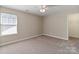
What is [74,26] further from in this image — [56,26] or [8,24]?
[8,24]

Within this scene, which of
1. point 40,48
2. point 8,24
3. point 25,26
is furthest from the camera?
point 25,26

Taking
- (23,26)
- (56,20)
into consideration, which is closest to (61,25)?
(56,20)

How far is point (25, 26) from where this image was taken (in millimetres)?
4473

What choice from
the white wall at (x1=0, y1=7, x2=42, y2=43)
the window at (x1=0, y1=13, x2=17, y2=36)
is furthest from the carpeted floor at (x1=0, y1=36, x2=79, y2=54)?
the window at (x1=0, y1=13, x2=17, y2=36)

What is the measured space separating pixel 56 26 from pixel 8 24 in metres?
3.16

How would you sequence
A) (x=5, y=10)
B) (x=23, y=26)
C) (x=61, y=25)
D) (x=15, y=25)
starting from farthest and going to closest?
(x=61, y=25)
(x=23, y=26)
(x=15, y=25)
(x=5, y=10)

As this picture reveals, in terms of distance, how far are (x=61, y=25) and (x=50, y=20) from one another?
1.04 metres

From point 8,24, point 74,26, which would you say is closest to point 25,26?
point 8,24

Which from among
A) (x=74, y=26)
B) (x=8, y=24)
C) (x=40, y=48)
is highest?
(x=8, y=24)

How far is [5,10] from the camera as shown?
130 inches

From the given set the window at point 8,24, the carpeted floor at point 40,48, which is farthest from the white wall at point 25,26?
the carpeted floor at point 40,48

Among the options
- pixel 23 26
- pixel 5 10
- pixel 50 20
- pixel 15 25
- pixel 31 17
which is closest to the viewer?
pixel 5 10
